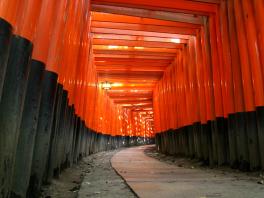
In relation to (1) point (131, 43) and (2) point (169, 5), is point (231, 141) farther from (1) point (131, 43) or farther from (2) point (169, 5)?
(1) point (131, 43)

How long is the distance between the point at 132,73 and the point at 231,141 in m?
7.77

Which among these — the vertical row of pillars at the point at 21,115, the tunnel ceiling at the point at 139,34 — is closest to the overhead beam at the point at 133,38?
the tunnel ceiling at the point at 139,34

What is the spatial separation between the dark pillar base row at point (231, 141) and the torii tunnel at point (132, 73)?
0.06ft

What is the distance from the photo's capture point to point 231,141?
223 inches

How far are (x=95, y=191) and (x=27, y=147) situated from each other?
866 millimetres

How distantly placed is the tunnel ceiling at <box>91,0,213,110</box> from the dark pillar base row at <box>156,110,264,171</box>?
9.87 ft

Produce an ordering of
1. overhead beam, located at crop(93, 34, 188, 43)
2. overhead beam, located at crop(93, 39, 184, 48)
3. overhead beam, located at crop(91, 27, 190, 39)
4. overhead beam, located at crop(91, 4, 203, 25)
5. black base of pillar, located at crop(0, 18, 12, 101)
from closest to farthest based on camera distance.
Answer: black base of pillar, located at crop(0, 18, 12, 101) → overhead beam, located at crop(91, 4, 203, 25) → overhead beam, located at crop(91, 27, 190, 39) → overhead beam, located at crop(93, 34, 188, 43) → overhead beam, located at crop(93, 39, 184, 48)

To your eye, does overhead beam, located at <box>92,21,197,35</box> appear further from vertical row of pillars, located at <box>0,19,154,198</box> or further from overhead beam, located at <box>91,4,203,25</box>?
vertical row of pillars, located at <box>0,19,154,198</box>

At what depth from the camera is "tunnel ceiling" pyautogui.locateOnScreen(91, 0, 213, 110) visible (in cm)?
709

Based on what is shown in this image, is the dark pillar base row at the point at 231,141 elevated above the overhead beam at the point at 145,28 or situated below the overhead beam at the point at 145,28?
below

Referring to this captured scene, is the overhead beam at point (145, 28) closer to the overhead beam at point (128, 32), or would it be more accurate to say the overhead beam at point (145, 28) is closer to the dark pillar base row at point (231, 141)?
the overhead beam at point (128, 32)

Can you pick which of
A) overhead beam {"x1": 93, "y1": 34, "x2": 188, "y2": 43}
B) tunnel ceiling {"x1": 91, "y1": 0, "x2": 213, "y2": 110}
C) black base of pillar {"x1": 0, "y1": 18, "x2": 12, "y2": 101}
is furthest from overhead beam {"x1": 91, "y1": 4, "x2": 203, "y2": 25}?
black base of pillar {"x1": 0, "y1": 18, "x2": 12, "y2": 101}

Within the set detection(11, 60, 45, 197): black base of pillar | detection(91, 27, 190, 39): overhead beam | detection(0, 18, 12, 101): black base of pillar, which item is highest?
detection(91, 27, 190, 39): overhead beam

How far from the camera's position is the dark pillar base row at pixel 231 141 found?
4.91 metres
